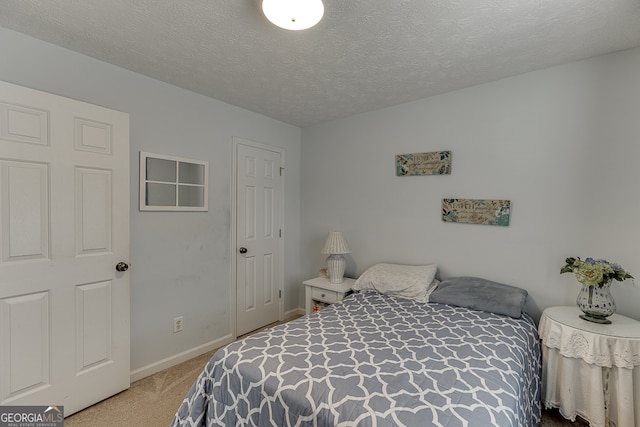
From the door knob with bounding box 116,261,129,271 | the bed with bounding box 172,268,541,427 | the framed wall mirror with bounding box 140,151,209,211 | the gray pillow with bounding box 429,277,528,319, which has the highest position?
the framed wall mirror with bounding box 140,151,209,211

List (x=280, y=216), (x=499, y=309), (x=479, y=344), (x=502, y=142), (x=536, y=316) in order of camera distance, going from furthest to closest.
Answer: (x=280, y=216) → (x=502, y=142) → (x=536, y=316) → (x=499, y=309) → (x=479, y=344)

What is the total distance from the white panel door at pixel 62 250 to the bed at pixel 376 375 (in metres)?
0.86

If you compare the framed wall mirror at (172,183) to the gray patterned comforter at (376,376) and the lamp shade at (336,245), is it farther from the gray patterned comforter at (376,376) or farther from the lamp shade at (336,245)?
the gray patterned comforter at (376,376)

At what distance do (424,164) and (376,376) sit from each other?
1951mm

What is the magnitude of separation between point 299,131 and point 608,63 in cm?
272

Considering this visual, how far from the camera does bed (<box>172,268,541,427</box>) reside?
1129mm

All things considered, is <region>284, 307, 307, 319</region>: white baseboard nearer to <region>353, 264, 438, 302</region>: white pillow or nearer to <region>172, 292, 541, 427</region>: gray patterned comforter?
<region>353, 264, 438, 302</region>: white pillow

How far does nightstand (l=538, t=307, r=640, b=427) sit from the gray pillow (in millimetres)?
210

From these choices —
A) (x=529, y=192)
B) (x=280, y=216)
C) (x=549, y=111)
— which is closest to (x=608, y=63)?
(x=549, y=111)

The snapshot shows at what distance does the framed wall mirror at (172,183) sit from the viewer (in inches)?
90.3

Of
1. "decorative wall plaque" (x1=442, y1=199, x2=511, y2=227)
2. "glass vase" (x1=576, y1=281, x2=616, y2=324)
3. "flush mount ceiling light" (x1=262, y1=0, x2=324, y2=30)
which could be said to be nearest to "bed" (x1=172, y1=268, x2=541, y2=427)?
"glass vase" (x1=576, y1=281, x2=616, y2=324)

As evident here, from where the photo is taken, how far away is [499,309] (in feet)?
6.66

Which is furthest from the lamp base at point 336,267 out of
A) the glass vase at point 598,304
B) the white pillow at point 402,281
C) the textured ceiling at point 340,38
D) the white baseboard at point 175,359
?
the glass vase at point 598,304

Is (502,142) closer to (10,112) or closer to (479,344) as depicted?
(479,344)
